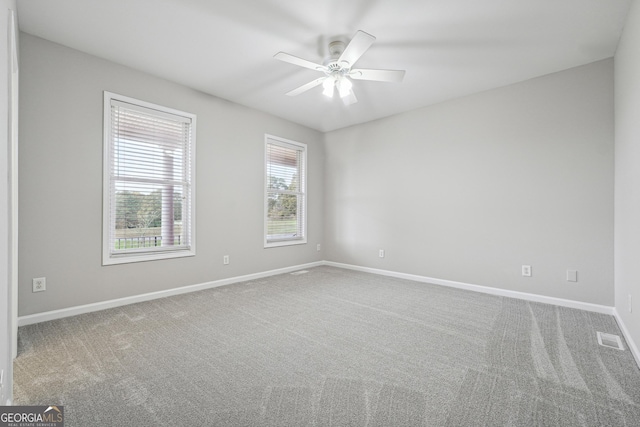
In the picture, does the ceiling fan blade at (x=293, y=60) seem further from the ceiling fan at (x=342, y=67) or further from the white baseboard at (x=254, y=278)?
the white baseboard at (x=254, y=278)

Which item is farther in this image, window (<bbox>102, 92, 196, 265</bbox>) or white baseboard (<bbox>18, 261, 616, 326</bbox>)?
window (<bbox>102, 92, 196, 265</bbox>)

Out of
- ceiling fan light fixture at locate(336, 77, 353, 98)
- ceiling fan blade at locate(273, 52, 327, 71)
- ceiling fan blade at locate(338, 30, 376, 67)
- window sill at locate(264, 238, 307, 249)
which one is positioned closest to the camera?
ceiling fan blade at locate(338, 30, 376, 67)

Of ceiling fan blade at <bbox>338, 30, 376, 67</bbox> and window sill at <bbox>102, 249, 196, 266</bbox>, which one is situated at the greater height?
ceiling fan blade at <bbox>338, 30, 376, 67</bbox>

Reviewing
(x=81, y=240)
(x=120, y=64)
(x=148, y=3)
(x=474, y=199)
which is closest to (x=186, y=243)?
(x=81, y=240)

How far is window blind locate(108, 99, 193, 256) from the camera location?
3.14m

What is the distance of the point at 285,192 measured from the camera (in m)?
4.93

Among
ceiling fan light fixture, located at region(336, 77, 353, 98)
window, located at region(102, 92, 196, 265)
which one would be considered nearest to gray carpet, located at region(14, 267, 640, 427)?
window, located at region(102, 92, 196, 265)

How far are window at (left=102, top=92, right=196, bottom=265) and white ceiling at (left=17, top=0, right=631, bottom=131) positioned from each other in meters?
0.49

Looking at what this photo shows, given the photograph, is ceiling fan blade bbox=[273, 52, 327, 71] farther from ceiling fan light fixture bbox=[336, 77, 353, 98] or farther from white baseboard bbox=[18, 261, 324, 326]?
white baseboard bbox=[18, 261, 324, 326]

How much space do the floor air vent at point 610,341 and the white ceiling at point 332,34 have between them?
8.41 ft

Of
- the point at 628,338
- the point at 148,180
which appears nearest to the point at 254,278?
the point at 148,180

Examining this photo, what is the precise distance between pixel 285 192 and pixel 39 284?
318 cm

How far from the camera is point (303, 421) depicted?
4.61 ft

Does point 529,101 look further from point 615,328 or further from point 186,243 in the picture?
point 186,243
